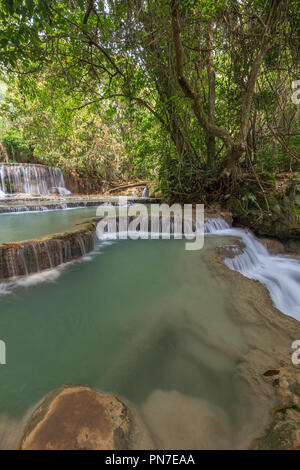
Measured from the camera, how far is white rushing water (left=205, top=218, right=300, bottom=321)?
9.99 feet

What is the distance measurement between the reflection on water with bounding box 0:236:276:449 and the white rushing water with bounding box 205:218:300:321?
954 millimetres

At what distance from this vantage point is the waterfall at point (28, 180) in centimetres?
1324

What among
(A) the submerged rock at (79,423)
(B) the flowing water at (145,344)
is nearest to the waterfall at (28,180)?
(B) the flowing water at (145,344)

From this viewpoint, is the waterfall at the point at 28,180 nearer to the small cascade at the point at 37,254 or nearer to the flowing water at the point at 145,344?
the small cascade at the point at 37,254

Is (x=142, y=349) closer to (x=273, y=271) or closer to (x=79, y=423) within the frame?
(x=79, y=423)

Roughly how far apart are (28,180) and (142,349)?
15.4 m

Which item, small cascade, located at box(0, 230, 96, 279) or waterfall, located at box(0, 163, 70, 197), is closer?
small cascade, located at box(0, 230, 96, 279)

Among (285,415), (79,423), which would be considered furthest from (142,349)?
(285,415)

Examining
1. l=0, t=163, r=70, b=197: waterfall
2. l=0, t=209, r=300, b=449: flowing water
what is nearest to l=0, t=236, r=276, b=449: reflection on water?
l=0, t=209, r=300, b=449: flowing water

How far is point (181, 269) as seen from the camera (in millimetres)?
3350

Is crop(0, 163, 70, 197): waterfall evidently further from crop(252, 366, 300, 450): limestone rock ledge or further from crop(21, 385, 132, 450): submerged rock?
crop(252, 366, 300, 450): limestone rock ledge

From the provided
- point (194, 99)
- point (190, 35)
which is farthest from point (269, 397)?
point (190, 35)

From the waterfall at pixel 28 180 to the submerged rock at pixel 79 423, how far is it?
48.3 feet
